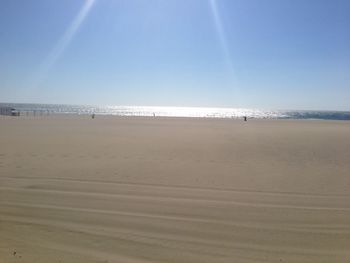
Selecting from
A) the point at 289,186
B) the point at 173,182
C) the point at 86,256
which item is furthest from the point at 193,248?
the point at 289,186

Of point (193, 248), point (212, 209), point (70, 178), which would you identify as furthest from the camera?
point (70, 178)

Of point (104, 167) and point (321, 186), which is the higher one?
point (104, 167)

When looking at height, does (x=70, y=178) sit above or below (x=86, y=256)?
above

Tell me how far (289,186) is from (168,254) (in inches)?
215

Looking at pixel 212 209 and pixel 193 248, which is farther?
pixel 212 209

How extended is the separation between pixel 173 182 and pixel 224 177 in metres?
1.70

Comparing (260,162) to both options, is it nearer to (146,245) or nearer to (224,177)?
(224,177)

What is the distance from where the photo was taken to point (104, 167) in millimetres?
11781

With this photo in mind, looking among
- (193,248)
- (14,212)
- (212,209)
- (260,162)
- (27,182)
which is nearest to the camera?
(193,248)

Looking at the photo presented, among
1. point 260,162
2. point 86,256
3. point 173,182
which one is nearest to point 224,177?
point 173,182

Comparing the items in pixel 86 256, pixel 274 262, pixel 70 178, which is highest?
pixel 70 178

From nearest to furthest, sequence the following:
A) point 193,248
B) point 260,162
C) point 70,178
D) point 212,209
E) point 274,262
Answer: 1. point 274,262
2. point 193,248
3. point 212,209
4. point 70,178
5. point 260,162

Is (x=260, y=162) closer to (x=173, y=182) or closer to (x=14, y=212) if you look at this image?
(x=173, y=182)

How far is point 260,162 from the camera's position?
533 inches
